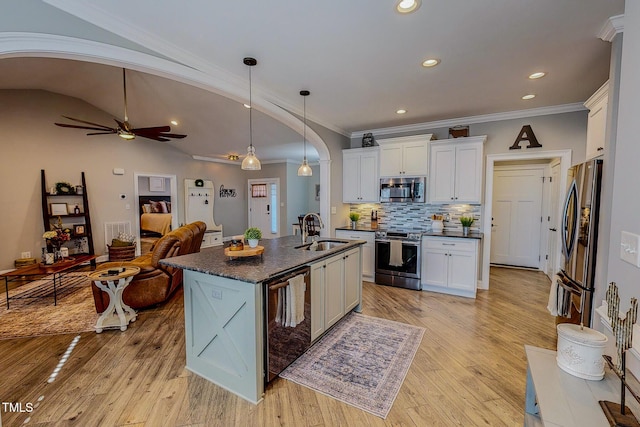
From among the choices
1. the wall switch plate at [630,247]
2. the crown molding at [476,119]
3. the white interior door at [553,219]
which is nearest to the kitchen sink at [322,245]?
the wall switch plate at [630,247]

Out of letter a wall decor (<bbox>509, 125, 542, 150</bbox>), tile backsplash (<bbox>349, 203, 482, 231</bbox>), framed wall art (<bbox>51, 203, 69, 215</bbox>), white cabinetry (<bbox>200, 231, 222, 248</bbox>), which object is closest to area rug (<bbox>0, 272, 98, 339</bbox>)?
framed wall art (<bbox>51, 203, 69, 215</bbox>)

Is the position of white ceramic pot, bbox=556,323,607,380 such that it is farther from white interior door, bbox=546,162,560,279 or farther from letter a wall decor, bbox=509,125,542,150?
white interior door, bbox=546,162,560,279

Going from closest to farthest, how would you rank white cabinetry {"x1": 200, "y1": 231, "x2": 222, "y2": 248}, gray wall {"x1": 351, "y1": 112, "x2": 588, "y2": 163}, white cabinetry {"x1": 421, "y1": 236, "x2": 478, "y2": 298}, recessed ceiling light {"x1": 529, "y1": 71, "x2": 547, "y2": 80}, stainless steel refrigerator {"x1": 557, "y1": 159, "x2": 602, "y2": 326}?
stainless steel refrigerator {"x1": 557, "y1": 159, "x2": 602, "y2": 326}
recessed ceiling light {"x1": 529, "y1": 71, "x2": 547, "y2": 80}
gray wall {"x1": 351, "y1": 112, "x2": 588, "y2": 163}
white cabinetry {"x1": 421, "y1": 236, "x2": 478, "y2": 298}
white cabinetry {"x1": 200, "y1": 231, "x2": 222, "y2": 248}

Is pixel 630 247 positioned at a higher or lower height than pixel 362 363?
higher

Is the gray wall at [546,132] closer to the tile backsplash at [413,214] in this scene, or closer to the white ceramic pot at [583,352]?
the tile backsplash at [413,214]

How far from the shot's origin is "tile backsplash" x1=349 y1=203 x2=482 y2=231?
4547 mm

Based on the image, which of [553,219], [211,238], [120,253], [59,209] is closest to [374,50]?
[553,219]

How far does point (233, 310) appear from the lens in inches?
78.1

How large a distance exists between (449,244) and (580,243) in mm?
1785

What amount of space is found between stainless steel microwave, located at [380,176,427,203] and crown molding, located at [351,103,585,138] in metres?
0.95

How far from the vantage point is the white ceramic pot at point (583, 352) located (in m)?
1.11

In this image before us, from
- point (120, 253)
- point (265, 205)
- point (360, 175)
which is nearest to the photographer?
point (360, 175)

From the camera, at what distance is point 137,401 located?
1.95 metres

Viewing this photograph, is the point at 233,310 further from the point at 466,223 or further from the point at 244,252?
the point at 466,223
